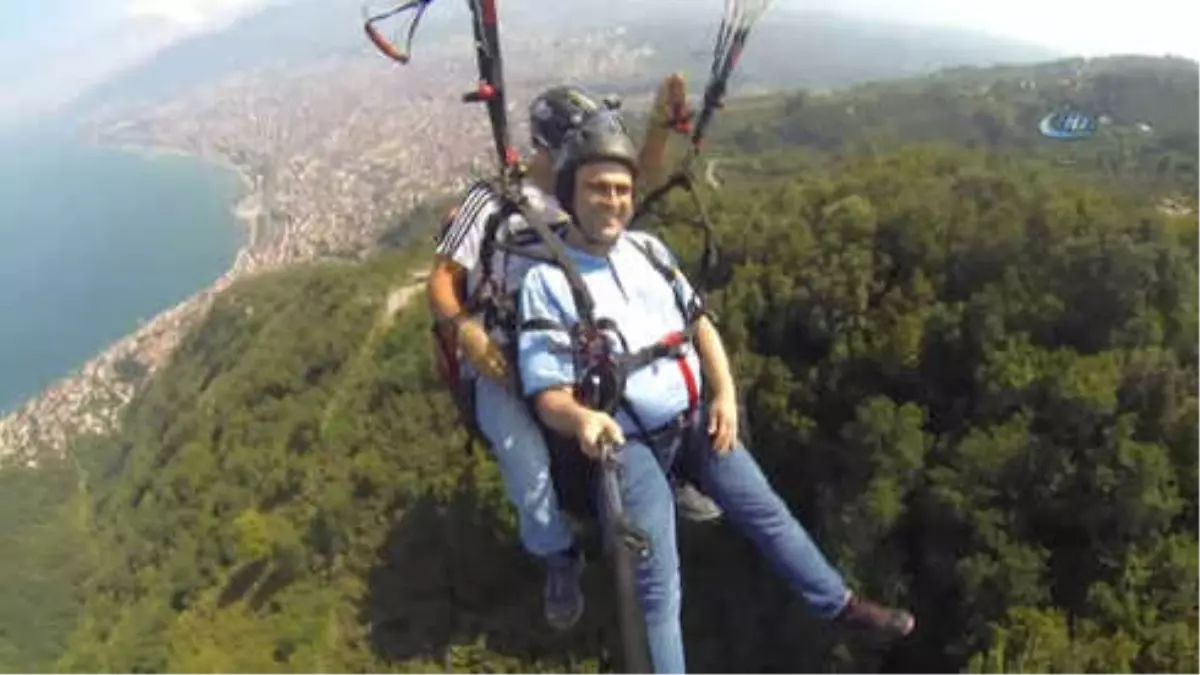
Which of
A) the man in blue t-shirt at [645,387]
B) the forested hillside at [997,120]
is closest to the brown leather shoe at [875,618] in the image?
the man in blue t-shirt at [645,387]

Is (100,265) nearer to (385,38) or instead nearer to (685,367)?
(385,38)

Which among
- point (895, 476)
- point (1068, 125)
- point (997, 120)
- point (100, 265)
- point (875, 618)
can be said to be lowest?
point (100, 265)

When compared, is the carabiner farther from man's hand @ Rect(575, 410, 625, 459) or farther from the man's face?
man's hand @ Rect(575, 410, 625, 459)

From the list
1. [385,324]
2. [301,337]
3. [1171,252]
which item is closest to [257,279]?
[301,337]

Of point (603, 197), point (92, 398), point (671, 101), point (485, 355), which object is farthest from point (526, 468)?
point (92, 398)

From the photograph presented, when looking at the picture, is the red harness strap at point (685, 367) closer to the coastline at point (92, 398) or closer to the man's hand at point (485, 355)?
the man's hand at point (485, 355)

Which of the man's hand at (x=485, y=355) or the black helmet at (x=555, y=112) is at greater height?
the black helmet at (x=555, y=112)
